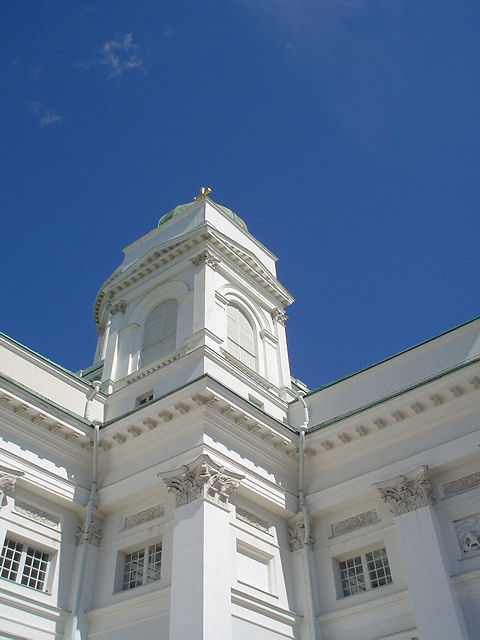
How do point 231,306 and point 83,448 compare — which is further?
point 231,306

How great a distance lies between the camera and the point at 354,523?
18422 millimetres

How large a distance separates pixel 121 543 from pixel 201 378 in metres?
5.24

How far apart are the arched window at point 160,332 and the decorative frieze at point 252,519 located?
7.16m

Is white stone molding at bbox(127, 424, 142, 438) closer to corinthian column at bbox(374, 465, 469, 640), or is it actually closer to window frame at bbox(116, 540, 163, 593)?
window frame at bbox(116, 540, 163, 593)

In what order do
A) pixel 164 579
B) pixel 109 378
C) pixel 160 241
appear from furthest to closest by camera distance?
pixel 160 241
pixel 109 378
pixel 164 579

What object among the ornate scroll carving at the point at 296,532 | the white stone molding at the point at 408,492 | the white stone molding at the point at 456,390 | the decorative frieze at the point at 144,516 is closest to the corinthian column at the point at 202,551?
the decorative frieze at the point at 144,516

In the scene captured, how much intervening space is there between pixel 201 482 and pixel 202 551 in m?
1.93

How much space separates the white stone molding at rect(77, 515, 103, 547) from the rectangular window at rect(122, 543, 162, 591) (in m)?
1.03

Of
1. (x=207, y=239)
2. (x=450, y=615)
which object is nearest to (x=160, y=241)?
(x=207, y=239)

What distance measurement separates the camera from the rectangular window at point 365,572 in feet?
56.6

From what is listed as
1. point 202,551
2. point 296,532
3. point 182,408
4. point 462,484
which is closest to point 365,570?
point 296,532

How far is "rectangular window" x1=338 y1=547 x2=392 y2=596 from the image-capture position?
1725 centimetres

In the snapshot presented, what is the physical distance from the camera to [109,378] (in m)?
23.8

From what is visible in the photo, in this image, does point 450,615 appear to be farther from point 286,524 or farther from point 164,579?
point 164,579
